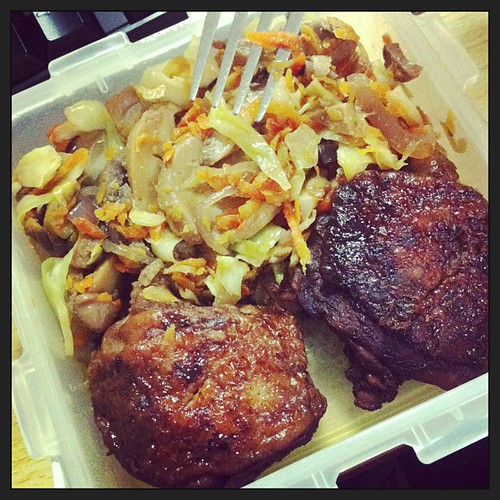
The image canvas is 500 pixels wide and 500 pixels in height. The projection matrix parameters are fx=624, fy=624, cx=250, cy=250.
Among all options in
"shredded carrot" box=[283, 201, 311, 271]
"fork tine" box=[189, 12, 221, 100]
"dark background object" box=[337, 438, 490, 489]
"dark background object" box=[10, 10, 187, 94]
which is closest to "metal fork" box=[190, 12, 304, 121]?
"fork tine" box=[189, 12, 221, 100]

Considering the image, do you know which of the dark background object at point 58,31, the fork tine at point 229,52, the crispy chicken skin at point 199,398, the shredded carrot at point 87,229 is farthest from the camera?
the dark background object at point 58,31

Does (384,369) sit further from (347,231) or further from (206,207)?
(206,207)

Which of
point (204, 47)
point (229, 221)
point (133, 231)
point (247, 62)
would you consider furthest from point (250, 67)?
point (133, 231)

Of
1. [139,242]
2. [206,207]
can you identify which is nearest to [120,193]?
[139,242]

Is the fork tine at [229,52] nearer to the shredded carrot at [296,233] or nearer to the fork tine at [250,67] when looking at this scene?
the fork tine at [250,67]

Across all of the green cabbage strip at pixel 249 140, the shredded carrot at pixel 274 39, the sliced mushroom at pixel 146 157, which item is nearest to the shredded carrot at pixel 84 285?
the sliced mushroom at pixel 146 157

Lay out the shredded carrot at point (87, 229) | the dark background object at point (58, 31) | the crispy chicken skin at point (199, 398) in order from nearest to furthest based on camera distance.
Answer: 1. the crispy chicken skin at point (199, 398)
2. the shredded carrot at point (87, 229)
3. the dark background object at point (58, 31)

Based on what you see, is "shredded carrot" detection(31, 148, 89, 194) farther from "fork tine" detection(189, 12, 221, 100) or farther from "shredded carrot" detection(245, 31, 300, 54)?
"shredded carrot" detection(245, 31, 300, 54)
